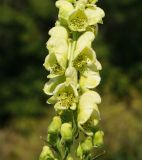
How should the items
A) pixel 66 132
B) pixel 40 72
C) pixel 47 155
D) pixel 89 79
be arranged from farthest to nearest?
pixel 40 72, pixel 47 155, pixel 89 79, pixel 66 132

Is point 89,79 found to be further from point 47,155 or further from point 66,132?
point 47,155

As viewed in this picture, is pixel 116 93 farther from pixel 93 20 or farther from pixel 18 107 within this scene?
pixel 93 20

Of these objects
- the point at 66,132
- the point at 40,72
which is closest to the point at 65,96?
the point at 66,132

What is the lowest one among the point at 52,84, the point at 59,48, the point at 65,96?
the point at 65,96

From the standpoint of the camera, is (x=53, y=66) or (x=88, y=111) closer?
(x=88, y=111)

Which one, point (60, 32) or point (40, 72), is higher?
point (40, 72)

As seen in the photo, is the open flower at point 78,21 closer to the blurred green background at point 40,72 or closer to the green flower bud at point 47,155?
the green flower bud at point 47,155

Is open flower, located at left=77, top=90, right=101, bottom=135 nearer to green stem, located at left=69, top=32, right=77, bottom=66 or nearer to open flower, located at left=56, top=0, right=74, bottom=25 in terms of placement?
green stem, located at left=69, top=32, right=77, bottom=66

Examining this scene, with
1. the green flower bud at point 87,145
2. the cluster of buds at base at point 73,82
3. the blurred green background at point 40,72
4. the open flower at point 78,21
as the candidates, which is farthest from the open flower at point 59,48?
the blurred green background at point 40,72

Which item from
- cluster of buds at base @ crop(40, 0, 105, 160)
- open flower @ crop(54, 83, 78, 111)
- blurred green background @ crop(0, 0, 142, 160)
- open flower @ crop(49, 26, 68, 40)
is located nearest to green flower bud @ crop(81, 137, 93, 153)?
cluster of buds at base @ crop(40, 0, 105, 160)
